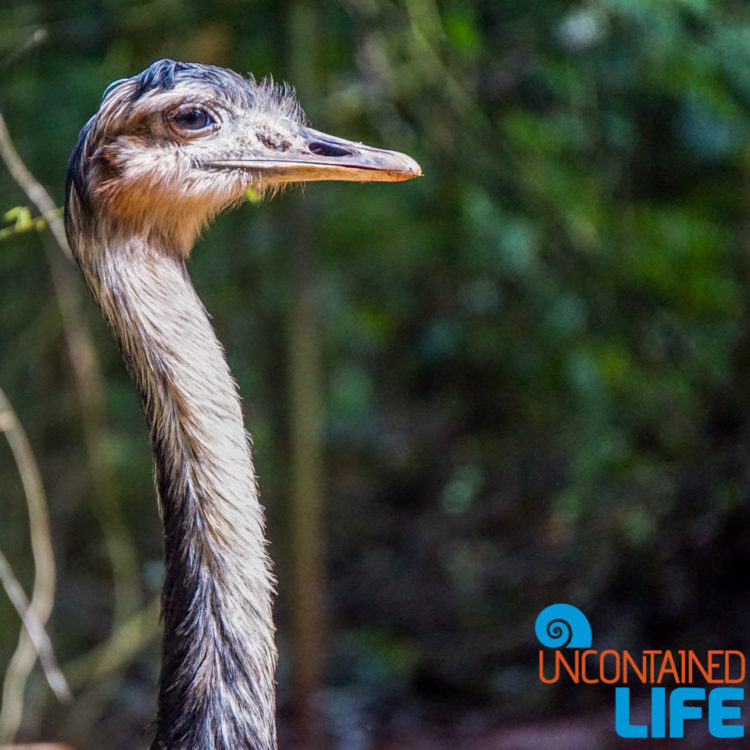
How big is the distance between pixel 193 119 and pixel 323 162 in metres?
0.26

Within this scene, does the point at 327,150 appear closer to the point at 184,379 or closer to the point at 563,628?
the point at 184,379

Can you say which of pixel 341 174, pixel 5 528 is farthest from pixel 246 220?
pixel 341 174

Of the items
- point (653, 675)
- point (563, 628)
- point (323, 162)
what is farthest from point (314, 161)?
point (563, 628)

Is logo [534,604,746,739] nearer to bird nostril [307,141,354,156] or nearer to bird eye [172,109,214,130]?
bird nostril [307,141,354,156]

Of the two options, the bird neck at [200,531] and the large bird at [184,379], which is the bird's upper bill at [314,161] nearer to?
the large bird at [184,379]

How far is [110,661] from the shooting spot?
488 centimetres

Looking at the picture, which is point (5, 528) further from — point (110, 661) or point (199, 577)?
point (199, 577)

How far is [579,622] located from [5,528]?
235 centimetres

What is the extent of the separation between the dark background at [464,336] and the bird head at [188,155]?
199 centimetres

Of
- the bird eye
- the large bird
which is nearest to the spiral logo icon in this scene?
the large bird

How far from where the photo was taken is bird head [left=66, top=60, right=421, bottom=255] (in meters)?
2.35

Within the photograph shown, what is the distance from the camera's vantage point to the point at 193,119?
2459 mm

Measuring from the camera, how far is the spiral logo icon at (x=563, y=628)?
523 cm

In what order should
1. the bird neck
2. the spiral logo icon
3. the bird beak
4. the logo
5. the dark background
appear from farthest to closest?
1. the spiral logo icon
2. the dark background
3. the logo
4. the bird beak
5. the bird neck
